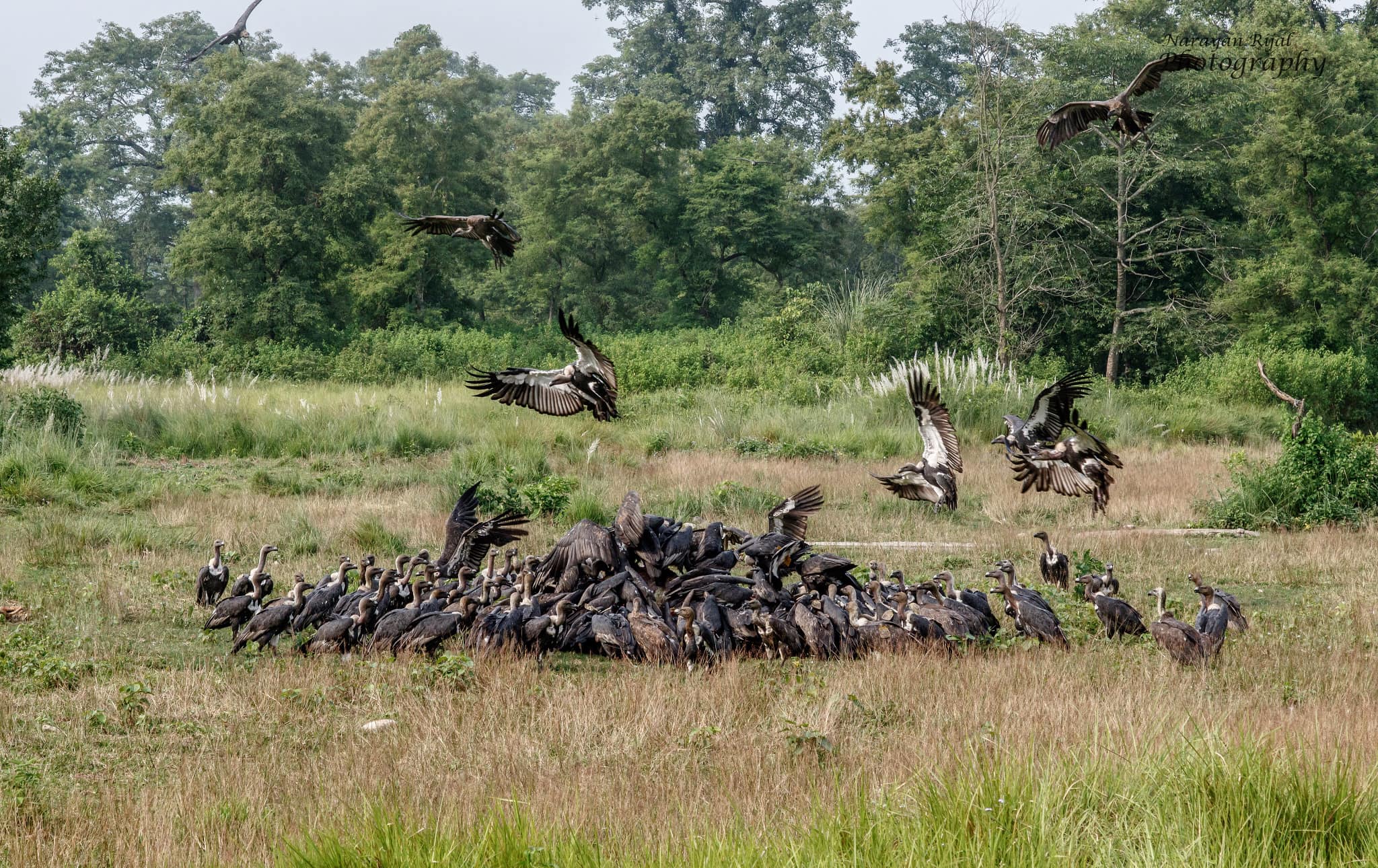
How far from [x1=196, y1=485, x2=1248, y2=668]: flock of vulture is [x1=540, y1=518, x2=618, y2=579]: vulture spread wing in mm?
11

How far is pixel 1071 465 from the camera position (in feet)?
28.0

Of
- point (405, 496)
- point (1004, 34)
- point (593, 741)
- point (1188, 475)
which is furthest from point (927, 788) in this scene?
point (1004, 34)

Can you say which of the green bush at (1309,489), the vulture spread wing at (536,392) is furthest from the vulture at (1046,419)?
the green bush at (1309,489)

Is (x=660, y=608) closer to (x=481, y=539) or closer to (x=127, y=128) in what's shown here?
(x=481, y=539)

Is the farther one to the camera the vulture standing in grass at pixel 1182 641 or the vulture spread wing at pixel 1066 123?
the vulture spread wing at pixel 1066 123

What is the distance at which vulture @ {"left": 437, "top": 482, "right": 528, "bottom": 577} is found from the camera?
1062cm

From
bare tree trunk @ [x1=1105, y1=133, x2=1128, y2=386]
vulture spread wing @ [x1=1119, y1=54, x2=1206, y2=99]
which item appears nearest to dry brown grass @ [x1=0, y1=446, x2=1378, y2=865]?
vulture spread wing @ [x1=1119, y1=54, x2=1206, y2=99]

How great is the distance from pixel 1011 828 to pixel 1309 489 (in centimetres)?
1147

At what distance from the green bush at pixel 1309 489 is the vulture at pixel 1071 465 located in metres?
→ 6.39

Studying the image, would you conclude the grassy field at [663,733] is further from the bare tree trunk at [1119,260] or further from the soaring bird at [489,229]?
the bare tree trunk at [1119,260]

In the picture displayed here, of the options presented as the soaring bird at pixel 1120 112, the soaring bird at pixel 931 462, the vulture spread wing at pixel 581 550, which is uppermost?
the soaring bird at pixel 1120 112

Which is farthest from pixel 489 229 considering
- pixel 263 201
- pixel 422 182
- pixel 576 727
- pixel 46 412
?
pixel 422 182

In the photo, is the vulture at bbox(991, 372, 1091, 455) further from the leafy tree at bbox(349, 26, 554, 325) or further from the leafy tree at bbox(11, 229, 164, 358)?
the leafy tree at bbox(349, 26, 554, 325)

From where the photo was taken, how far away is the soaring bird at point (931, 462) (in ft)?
31.9
